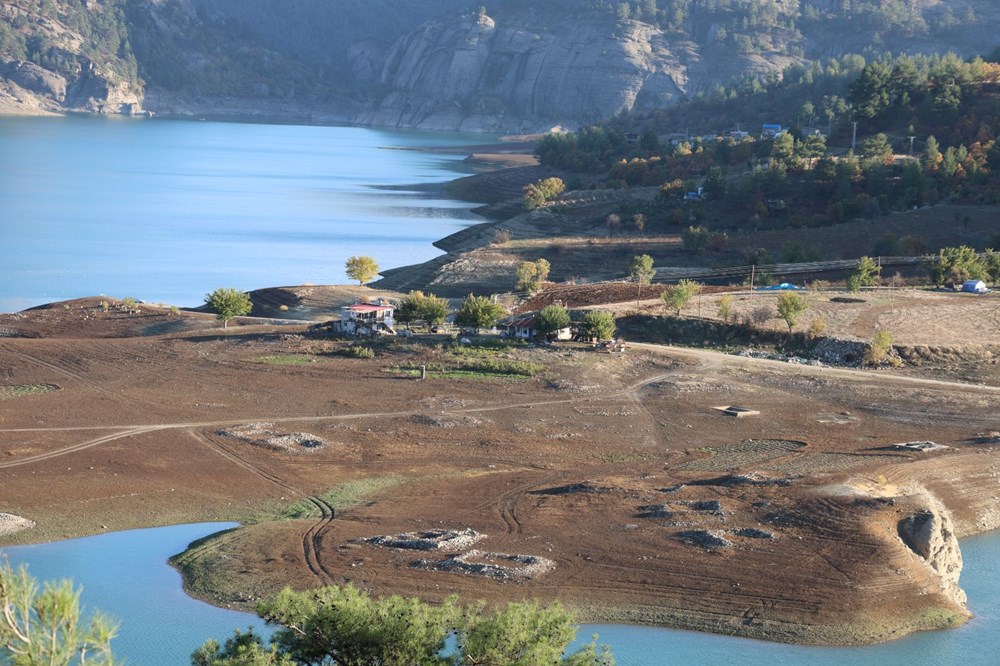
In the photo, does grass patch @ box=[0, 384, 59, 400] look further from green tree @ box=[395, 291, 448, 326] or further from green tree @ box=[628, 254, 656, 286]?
green tree @ box=[628, 254, 656, 286]

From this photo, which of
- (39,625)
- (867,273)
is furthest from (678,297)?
(39,625)

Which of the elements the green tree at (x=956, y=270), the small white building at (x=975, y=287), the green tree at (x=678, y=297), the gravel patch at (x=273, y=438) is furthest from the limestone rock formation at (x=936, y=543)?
the green tree at (x=956, y=270)

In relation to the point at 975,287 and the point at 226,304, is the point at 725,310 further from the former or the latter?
the point at 226,304

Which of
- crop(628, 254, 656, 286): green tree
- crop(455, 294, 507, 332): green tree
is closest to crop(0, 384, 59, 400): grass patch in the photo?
crop(455, 294, 507, 332): green tree

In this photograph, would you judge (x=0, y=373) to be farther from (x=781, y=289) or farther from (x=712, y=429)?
(x=781, y=289)

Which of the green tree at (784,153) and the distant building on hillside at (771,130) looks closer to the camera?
the green tree at (784,153)

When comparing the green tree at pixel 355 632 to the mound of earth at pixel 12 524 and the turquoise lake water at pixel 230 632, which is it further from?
the mound of earth at pixel 12 524
